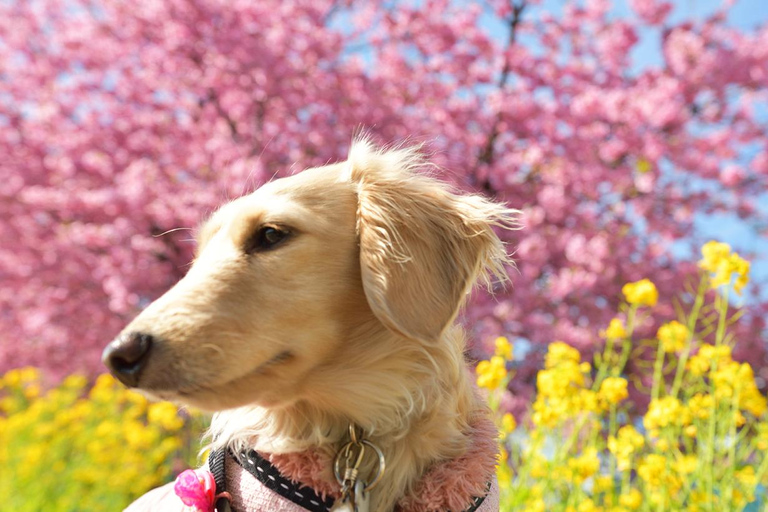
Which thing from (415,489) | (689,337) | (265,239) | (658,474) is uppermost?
(265,239)

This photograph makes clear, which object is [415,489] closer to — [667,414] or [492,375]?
[492,375]

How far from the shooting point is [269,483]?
1.59 meters

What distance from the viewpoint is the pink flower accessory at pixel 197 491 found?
4.96 ft

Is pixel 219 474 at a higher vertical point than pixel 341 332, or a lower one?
lower

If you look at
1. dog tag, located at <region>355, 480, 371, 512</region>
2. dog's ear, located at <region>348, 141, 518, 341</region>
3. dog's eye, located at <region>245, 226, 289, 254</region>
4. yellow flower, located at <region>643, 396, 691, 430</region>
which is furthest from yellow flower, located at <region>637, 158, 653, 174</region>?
dog tag, located at <region>355, 480, 371, 512</region>

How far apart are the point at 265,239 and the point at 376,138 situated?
216 inches

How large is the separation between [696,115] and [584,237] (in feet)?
8.70

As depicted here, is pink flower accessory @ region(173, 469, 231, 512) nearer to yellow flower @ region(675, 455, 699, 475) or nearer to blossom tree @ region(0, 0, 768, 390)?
yellow flower @ region(675, 455, 699, 475)

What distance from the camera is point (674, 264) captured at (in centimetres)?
739

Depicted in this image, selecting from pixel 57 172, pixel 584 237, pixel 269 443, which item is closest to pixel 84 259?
pixel 57 172

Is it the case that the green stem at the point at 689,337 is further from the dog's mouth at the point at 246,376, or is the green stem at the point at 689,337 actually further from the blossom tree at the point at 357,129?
the blossom tree at the point at 357,129

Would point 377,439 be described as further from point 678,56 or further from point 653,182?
point 678,56

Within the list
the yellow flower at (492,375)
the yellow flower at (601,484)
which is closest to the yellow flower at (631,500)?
the yellow flower at (601,484)

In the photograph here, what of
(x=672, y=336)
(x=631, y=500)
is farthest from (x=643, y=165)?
(x=631, y=500)
